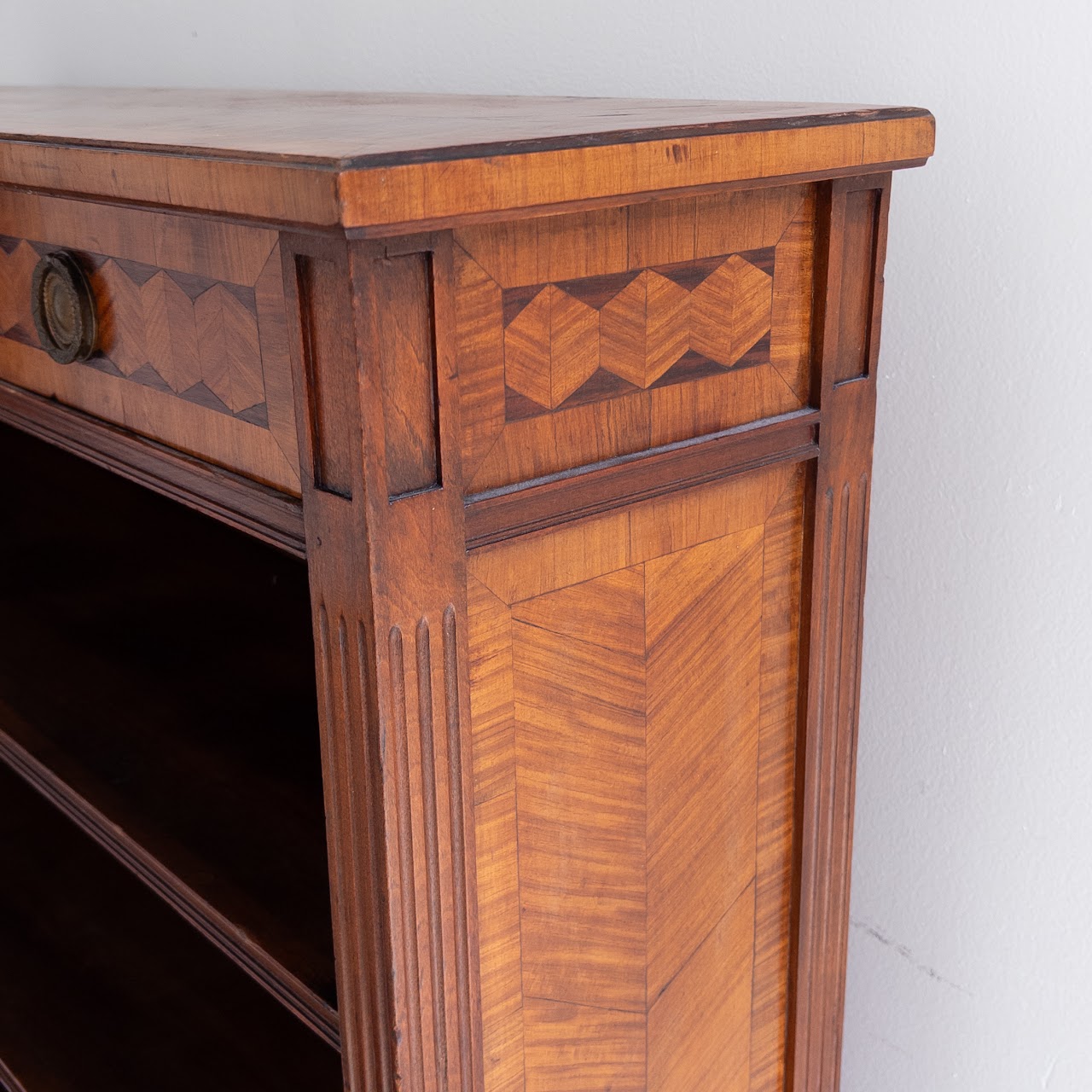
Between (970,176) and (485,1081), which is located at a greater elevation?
(970,176)

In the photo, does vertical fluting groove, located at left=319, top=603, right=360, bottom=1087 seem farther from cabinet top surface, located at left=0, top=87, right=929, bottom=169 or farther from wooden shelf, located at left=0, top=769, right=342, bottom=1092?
wooden shelf, located at left=0, top=769, right=342, bottom=1092

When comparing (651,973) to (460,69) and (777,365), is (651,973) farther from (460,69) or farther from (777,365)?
(460,69)

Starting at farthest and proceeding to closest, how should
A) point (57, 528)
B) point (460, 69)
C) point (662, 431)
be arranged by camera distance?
point (57, 528)
point (460, 69)
point (662, 431)

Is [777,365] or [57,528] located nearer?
[777,365]

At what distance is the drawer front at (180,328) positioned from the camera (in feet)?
1.85

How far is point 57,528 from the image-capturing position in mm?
1380

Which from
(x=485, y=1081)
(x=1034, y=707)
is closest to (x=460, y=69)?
(x=1034, y=707)

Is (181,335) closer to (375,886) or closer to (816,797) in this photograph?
(375,886)

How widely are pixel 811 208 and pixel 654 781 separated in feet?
1.06

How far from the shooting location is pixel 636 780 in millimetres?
689

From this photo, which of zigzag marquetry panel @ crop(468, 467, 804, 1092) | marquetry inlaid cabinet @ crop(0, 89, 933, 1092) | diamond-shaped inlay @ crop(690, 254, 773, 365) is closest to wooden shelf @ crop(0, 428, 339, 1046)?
marquetry inlaid cabinet @ crop(0, 89, 933, 1092)

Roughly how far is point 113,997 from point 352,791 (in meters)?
0.74

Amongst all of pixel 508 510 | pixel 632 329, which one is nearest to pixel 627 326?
pixel 632 329

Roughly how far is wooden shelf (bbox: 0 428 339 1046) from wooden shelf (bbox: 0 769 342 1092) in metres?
0.29
